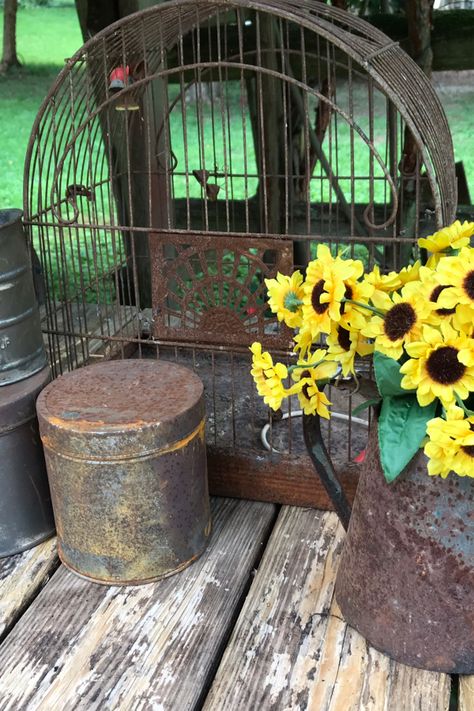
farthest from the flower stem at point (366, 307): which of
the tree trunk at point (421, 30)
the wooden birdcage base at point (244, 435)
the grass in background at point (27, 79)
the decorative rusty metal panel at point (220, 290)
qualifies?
the grass in background at point (27, 79)

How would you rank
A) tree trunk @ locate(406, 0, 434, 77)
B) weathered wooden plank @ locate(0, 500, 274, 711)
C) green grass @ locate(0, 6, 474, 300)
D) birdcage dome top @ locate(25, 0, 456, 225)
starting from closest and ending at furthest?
weathered wooden plank @ locate(0, 500, 274, 711)
birdcage dome top @ locate(25, 0, 456, 225)
tree trunk @ locate(406, 0, 434, 77)
green grass @ locate(0, 6, 474, 300)

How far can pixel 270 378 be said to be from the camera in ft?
5.05

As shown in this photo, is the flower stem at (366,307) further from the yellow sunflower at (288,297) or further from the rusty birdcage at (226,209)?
the rusty birdcage at (226,209)

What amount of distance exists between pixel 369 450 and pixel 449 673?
0.47m

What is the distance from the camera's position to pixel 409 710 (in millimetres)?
1543

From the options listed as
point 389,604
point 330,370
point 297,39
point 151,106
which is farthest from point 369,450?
point 297,39

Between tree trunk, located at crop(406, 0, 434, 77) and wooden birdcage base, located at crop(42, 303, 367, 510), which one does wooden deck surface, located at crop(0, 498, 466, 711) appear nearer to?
wooden birdcage base, located at crop(42, 303, 367, 510)

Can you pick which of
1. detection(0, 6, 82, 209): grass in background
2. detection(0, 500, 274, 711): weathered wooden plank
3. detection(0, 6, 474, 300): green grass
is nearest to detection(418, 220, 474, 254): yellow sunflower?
detection(0, 500, 274, 711): weathered wooden plank

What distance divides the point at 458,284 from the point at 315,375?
1.19ft

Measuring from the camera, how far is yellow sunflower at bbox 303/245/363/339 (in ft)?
4.58

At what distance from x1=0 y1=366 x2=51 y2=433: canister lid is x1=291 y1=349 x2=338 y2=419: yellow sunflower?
78 centimetres

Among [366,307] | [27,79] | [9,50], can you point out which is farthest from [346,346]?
[27,79]

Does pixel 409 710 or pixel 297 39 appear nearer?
pixel 409 710

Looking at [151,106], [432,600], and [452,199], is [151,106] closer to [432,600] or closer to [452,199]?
[452,199]
